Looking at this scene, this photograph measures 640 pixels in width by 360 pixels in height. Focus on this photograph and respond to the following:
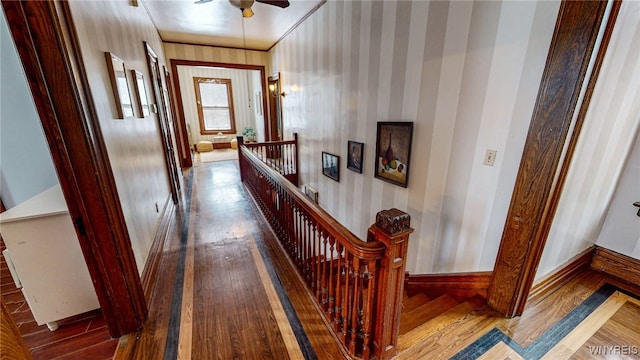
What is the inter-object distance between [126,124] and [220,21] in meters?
3.26

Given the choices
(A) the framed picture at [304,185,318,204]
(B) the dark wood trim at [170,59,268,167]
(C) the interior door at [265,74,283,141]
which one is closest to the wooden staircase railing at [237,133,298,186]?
(A) the framed picture at [304,185,318,204]

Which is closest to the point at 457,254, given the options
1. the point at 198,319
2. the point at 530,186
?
the point at 530,186

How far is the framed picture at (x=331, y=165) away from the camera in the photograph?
382 cm

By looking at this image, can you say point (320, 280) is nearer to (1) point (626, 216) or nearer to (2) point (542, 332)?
(2) point (542, 332)

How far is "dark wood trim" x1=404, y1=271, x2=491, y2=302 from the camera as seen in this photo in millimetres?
2015

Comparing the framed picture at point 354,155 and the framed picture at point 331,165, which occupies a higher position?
the framed picture at point 354,155

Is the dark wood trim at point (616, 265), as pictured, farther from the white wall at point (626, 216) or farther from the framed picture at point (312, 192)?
the framed picture at point (312, 192)

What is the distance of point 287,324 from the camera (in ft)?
5.62

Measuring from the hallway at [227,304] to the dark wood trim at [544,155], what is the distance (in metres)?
1.27

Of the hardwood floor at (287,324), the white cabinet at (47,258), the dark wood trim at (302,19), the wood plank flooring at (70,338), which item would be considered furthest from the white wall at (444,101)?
the white cabinet at (47,258)

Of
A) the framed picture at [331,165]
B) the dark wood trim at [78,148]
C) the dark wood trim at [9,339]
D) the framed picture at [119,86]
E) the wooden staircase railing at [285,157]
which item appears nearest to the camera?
the dark wood trim at [9,339]

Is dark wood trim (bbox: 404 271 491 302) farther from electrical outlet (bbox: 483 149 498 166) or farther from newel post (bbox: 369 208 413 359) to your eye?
newel post (bbox: 369 208 413 359)

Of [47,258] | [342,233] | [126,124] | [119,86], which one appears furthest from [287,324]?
[119,86]

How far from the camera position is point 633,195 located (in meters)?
2.12
